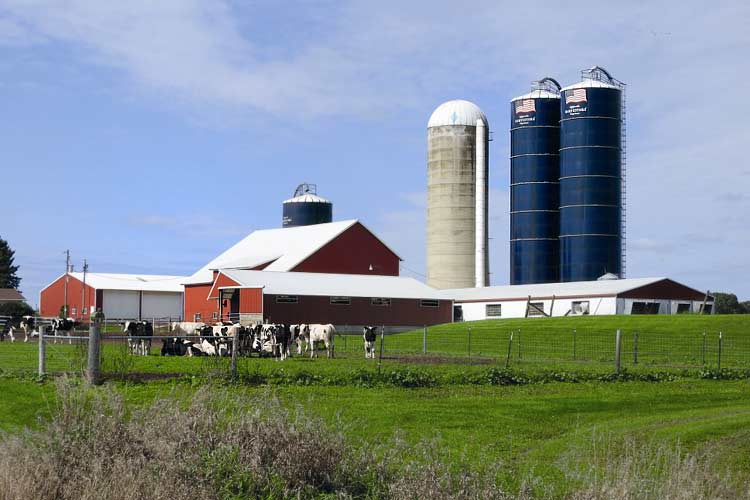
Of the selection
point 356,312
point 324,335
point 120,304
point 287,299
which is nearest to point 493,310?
point 356,312

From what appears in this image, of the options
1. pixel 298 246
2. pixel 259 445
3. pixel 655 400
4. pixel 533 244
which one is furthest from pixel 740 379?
pixel 533 244

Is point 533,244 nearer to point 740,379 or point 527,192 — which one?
point 527,192

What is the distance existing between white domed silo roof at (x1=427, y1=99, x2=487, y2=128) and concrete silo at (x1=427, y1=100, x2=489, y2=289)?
0.30 ft

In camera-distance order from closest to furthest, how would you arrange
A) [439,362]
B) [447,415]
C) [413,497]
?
[413,497]
[447,415]
[439,362]

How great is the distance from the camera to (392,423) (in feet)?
62.4

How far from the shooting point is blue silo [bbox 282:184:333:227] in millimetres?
110750

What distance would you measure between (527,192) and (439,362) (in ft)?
199

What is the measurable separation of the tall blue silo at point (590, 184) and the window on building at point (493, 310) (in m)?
11.2

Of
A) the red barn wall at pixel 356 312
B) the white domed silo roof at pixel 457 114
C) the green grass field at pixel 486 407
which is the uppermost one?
the white domed silo roof at pixel 457 114

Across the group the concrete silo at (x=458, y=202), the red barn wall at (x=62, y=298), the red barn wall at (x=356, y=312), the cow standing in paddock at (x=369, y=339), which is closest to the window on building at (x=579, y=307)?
the red barn wall at (x=356, y=312)

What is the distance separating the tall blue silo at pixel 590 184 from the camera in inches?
3472

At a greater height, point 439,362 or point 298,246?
point 298,246

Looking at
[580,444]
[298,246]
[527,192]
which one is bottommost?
[580,444]

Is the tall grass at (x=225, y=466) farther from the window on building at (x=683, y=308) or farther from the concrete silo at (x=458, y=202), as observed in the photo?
the concrete silo at (x=458, y=202)
